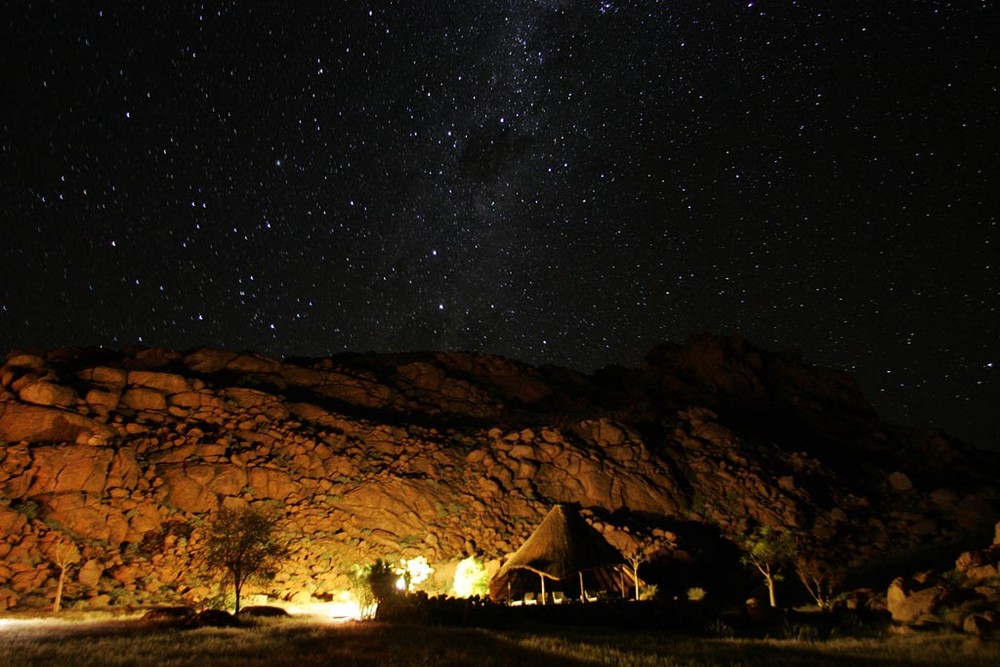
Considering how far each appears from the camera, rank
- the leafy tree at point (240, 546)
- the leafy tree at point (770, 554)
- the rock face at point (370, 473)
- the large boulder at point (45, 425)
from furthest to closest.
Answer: the large boulder at point (45, 425) < the rock face at point (370, 473) < the leafy tree at point (240, 546) < the leafy tree at point (770, 554)

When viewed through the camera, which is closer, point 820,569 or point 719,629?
point 719,629

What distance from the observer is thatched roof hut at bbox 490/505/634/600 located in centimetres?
2091

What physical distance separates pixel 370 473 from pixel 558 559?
12549mm

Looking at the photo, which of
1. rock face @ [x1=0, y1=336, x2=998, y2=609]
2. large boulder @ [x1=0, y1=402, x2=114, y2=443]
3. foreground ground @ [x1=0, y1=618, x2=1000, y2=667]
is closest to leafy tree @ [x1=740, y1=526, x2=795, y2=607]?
rock face @ [x1=0, y1=336, x2=998, y2=609]

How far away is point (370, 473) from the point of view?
1184 inches

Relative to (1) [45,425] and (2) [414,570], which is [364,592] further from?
(1) [45,425]

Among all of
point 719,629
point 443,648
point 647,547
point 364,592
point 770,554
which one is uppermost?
point 647,547

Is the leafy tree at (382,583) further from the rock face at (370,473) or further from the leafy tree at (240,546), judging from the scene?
the rock face at (370,473)

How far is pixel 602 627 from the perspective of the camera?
16656 millimetres

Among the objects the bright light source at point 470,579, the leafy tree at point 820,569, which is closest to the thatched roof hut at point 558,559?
the bright light source at point 470,579

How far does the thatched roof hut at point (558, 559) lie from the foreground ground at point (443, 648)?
5.71 metres

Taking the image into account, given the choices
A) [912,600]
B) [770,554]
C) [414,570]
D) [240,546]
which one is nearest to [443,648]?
[912,600]

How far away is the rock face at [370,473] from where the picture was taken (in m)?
24.5

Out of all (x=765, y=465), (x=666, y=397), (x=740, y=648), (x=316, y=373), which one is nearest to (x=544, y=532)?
(x=740, y=648)
